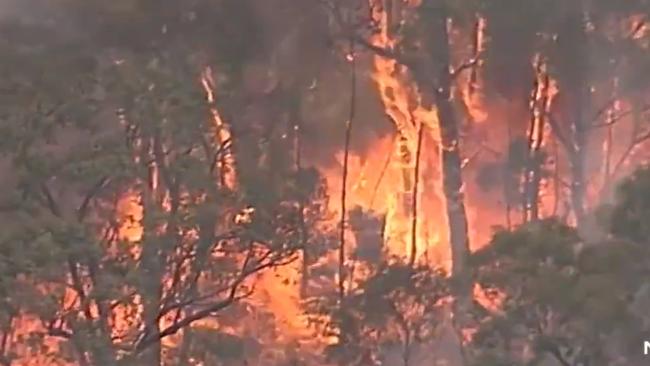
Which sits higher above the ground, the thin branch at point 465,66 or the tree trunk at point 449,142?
the thin branch at point 465,66

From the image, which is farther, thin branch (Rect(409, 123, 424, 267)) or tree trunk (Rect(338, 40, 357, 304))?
thin branch (Rect(409, 123, 424, 267))

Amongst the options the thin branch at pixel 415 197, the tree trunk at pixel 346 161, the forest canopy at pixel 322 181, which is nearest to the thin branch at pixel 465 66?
the forest canopy at pixel 322 181

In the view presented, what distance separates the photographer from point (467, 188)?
10.2 meters

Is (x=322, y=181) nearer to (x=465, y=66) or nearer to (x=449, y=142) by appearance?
(x=465, y=66)

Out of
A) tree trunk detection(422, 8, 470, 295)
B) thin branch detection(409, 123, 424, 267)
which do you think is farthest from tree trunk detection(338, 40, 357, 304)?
tree trunk detection(422, 8, 470, 295)

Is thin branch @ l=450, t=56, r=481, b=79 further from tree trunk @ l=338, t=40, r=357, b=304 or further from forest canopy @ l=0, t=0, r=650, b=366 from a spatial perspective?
tree trunk @ l=338, t=40, r=357, b=304

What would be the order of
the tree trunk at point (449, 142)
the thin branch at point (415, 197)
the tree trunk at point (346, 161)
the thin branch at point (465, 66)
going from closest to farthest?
the tree trunk at point (346, 161), the tree trunk at point (449, 142), the thin branch at point (465, 66), the thin branch at point (415, 197)

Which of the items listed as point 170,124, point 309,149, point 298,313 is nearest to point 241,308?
point 298,313

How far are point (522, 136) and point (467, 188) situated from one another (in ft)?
2.16

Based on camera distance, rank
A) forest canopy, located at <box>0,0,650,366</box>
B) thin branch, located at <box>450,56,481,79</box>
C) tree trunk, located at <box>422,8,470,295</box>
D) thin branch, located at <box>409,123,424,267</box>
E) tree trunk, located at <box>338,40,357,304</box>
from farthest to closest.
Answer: thin branch, located at <box>409,123,424,267</box> → thin branch, located at <box>450,56,481,79</box> → tree trunk, located at <box>422,8,470,295</box> → tree trunk, located at <box>338,40,357,304</box> → forest canopy, located at <box>0,0,650,366</box>

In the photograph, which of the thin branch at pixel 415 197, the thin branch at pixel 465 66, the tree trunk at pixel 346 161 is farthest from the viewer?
the thin branch at pixel 415 197

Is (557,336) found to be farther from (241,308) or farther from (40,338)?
(241,308)

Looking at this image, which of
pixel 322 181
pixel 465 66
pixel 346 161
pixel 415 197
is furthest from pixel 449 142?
pixel 322 181

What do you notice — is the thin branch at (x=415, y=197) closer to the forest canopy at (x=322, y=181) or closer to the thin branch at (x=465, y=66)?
the forest canopy at (x=322, y=181)
